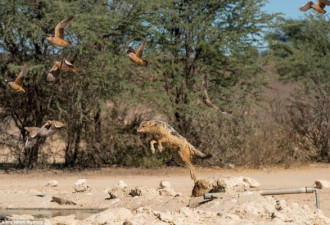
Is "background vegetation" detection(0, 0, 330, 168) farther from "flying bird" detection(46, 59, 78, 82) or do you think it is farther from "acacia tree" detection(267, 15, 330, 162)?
"flying bird" detection(46, 59, 78, 82)

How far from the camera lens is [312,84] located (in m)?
23.2

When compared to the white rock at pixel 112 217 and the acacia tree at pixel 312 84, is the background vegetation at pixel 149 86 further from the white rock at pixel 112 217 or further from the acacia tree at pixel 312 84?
the white rock at pixel 112 217

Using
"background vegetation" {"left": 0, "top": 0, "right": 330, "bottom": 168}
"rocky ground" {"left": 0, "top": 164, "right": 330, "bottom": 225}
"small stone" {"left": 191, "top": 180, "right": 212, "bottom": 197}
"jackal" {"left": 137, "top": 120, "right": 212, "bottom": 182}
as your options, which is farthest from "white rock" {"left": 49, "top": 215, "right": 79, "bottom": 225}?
"background vegetation" {"left": 0, "top": 0, "right": 330, "bottom": 168}

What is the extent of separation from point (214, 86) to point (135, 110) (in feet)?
8.26

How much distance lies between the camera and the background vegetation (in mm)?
→ 18625

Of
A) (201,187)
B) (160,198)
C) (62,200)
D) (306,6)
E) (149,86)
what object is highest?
(306,6)

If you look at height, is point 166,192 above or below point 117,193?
above

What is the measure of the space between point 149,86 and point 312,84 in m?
6.46

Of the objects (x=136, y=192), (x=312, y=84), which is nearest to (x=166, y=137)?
(x=136, y=192)

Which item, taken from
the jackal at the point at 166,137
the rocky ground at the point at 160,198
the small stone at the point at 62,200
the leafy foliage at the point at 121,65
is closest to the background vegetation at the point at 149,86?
the leafy foliage at the point at 121,65

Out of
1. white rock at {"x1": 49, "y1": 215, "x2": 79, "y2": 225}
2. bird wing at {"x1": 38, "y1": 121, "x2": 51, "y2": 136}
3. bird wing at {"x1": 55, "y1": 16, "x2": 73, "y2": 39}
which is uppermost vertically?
bird wing at {"x1": 55, "y1": 16, "x2": 73, "y2": 39}

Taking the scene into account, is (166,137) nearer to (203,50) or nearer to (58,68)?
(58,68)

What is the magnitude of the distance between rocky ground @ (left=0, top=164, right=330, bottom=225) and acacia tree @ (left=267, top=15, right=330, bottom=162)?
1446 millimetres

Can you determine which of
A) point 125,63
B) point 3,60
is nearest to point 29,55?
point 3,60
